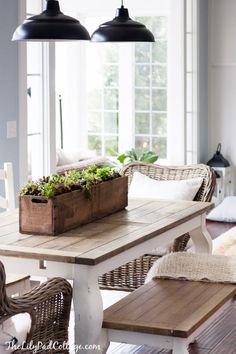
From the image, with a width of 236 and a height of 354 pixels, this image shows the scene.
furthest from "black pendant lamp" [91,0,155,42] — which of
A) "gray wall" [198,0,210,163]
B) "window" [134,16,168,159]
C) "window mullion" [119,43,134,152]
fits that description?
"window mullion" [119,43,134,152]

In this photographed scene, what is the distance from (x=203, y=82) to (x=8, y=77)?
3738 millimetres

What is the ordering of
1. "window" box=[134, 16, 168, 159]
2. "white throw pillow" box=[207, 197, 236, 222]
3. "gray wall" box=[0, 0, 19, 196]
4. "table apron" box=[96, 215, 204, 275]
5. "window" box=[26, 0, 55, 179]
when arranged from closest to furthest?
"table apron" box=[96, 215, 204, 275]
"gray wall" box=[0, 0, 19, 196]
"window" box=[26, 0, 55, 179]
"white throw pillow" box=[207, 197, 236, 222]
"window" box=[134, 16, 168, 159]

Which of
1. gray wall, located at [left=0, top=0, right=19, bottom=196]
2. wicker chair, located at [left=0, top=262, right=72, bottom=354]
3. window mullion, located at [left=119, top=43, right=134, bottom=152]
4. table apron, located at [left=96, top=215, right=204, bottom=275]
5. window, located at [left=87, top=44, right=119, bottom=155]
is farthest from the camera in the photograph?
window, located at [left=87, top=44, right=119, bottom=155]

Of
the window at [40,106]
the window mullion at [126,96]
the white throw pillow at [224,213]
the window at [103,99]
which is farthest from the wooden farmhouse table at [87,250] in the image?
the window at [103,99]

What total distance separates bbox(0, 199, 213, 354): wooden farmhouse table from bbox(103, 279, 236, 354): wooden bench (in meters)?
0.15

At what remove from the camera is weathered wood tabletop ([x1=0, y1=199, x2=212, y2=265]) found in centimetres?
334

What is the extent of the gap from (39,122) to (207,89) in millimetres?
3341

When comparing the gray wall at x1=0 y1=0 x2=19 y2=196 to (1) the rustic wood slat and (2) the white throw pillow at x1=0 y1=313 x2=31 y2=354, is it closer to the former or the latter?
(1) the rustic wood slat

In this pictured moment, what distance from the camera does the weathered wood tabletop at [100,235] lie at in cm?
334

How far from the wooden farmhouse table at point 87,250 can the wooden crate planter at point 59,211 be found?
4cm

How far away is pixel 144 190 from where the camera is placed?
5223mm

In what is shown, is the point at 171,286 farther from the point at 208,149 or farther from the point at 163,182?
the point at 208,149

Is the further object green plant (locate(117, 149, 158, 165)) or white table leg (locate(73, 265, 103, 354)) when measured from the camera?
green plant (locate(117, 149, 158, 165))

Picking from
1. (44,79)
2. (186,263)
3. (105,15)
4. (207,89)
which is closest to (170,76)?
(207,89)
